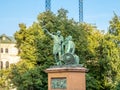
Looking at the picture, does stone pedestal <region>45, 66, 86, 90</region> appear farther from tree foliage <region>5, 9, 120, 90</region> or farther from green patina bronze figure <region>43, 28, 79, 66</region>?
tree foliage <region>5, 9, 120, 90</region>

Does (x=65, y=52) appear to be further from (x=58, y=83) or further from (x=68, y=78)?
(x=58, y=83)

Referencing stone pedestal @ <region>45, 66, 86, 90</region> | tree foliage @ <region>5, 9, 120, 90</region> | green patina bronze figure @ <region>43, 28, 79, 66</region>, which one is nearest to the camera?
stone pedestal @ <region>45, 66, 86, 90</region>

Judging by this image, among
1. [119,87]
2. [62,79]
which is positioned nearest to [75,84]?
[62,79]

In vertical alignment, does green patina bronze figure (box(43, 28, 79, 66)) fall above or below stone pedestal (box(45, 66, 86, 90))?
above

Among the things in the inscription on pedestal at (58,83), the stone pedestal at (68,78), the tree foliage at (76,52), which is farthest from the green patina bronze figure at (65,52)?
the tree foliage at (76,52)

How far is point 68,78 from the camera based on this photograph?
1098 inches

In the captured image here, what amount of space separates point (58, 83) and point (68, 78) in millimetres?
746

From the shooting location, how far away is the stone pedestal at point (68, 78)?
27.9 meters

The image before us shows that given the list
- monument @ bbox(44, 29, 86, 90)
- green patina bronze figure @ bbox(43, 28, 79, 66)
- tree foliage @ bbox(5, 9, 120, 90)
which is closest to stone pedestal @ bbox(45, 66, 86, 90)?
monument @ bbox(44, 29, 86, 90)

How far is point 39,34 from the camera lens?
146 ft

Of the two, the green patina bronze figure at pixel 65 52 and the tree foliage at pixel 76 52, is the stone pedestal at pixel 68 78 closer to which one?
the green patina bronze figure at pixel 65 52

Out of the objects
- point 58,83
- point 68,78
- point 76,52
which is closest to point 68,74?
point 68,78

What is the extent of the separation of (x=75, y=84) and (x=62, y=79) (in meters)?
0.85

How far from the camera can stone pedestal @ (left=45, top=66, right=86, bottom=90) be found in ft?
91.4
